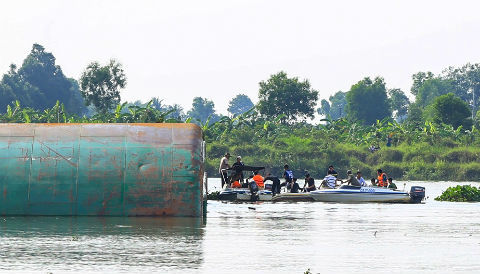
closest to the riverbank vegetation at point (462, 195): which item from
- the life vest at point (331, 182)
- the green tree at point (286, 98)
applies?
the life vest at point (331, 182)

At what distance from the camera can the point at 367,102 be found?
16938 cm

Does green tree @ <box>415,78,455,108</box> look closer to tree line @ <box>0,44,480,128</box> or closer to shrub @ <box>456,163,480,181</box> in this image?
tree line @ <box>0,44,480,128</box>

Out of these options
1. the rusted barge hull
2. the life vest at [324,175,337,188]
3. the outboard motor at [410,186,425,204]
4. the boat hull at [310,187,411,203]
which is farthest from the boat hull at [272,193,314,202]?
the rusted barge hull

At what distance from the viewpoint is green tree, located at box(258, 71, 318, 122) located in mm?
132500

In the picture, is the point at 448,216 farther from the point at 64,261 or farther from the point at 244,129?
the point at 244,129

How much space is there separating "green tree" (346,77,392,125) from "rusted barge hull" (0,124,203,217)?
446 ft

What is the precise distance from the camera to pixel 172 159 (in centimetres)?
3284

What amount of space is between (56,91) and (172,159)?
160 meters

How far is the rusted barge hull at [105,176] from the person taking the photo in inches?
1288

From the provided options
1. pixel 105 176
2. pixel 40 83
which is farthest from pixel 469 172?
pixel 40 83

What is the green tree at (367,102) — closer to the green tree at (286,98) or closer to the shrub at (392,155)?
the green tree at (286,98)

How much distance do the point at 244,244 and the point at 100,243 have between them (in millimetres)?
3363

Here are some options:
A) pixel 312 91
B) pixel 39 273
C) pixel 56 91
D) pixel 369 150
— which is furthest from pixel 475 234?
pixel 56 91

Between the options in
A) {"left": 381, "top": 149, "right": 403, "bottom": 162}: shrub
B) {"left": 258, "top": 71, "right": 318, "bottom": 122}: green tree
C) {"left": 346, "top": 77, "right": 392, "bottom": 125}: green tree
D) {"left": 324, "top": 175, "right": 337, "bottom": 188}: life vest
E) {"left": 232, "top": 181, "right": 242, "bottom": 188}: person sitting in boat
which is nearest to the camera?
{"left": 232, "top": 181, "right": 242, "bottom": 188}: person sitting in boat
